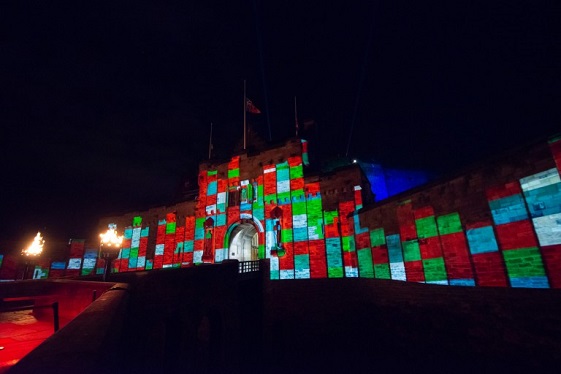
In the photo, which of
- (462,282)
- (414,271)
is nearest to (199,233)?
(414,271)

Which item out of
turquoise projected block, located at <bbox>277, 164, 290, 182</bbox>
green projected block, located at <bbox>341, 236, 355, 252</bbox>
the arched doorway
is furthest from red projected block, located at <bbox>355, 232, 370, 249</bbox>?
the arched doorway

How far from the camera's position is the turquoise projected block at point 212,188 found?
2139cm

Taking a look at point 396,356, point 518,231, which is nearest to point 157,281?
point 396,356

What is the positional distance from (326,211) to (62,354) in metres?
16.0

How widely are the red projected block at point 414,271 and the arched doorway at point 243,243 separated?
11.8 m

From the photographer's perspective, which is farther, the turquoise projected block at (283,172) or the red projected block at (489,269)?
the turquoise projected block at (283,172)

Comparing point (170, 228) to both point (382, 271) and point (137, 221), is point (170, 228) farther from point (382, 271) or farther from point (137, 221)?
point (382, 271)

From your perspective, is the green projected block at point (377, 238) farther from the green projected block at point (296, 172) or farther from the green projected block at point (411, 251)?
the green projected block at point (296, 172)

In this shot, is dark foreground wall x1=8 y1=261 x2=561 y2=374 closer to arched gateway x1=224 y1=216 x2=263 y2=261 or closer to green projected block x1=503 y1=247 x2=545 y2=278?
green projected block x1=503 y1=247 x2=545 y2=278

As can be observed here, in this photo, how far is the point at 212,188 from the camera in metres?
21.5

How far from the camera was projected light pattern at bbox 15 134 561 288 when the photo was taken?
24.5 feet

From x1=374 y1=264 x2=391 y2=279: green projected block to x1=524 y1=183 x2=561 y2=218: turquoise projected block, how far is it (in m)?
6.35

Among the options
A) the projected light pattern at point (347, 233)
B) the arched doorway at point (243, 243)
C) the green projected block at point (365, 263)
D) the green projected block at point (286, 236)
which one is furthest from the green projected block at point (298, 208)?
the green projected block at point (365, 263)

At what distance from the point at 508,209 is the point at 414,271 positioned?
4.47 meters
